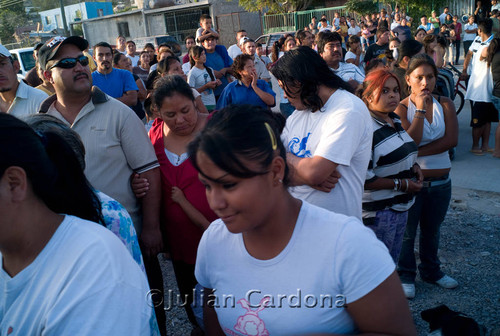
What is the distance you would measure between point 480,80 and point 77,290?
6686 mm

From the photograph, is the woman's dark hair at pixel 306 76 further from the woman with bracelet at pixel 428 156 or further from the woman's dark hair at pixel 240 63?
the woman's dark hair at pixel 240 63

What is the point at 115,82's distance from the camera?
5.63 metres

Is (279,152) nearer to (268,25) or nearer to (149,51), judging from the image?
(149,51)

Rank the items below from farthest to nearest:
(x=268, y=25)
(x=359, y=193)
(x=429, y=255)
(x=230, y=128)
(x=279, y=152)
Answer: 1. (x=268, y=25)
2. (x=429, y=255)
3. (x=359, y=193)
4. (x=279, y=152)
5. (x=230, y=128)

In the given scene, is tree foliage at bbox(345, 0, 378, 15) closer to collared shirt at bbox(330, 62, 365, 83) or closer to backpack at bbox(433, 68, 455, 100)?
collared shirt at bbox(330, 62, 365, 83)

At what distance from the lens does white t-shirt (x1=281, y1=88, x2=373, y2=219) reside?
2184mm

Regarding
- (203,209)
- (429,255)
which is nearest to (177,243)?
(203,209)

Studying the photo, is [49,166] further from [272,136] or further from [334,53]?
[334,53]

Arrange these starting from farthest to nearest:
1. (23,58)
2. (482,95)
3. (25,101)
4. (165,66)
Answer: (23,58) → (482,95) → (165,66) → (25,101)

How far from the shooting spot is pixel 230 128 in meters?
1.43

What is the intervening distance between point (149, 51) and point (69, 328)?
8580 millimetres

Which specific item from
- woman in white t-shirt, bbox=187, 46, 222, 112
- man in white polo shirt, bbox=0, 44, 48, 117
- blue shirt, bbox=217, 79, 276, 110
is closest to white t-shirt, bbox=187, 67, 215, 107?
woman in white t-shirt, bbox=187, 46, 222, 112

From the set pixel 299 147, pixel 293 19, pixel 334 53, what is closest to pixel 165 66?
pixel 334 53

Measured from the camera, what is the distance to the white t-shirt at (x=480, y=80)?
6.23 metres
